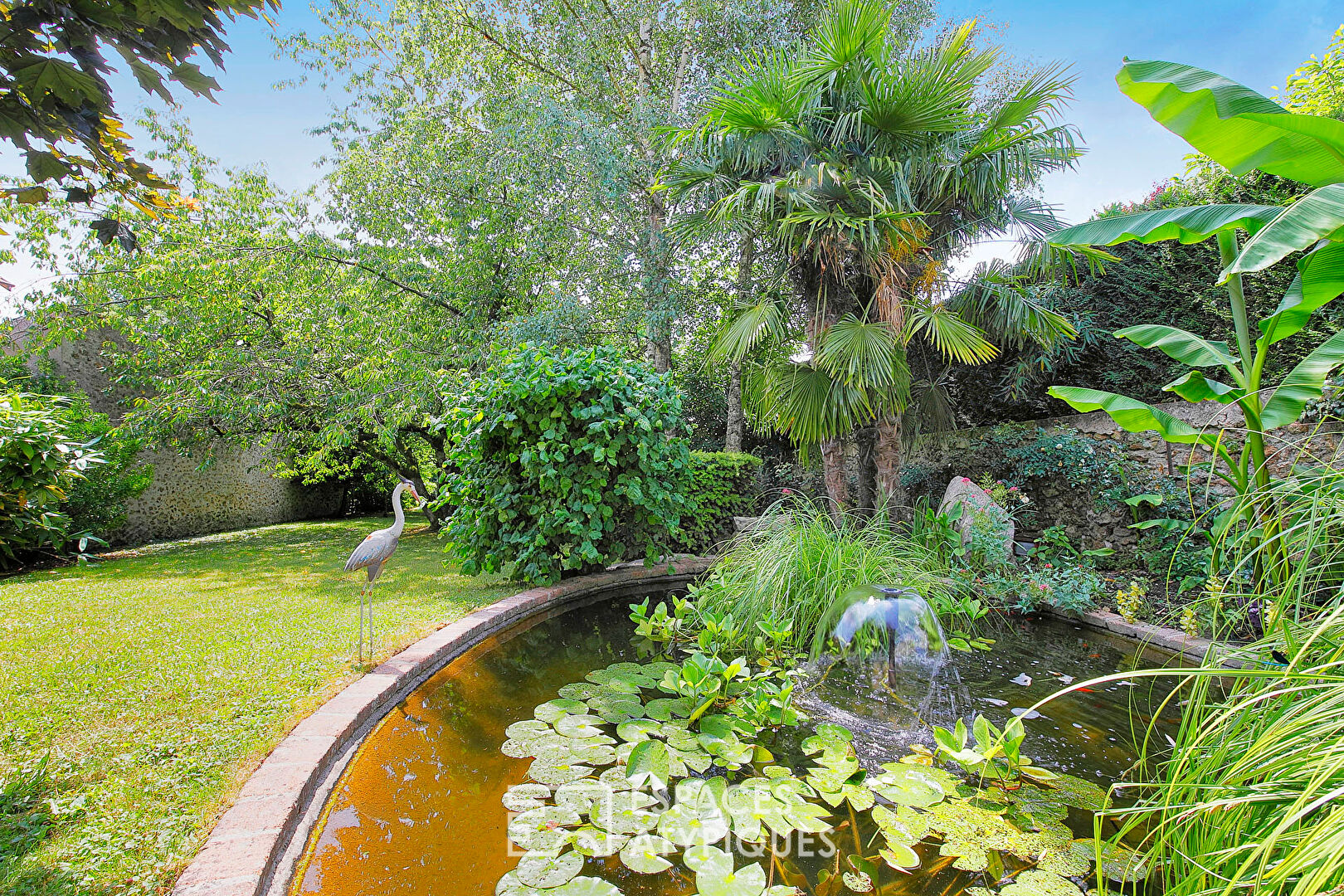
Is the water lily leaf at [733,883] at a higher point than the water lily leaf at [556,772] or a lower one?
higher

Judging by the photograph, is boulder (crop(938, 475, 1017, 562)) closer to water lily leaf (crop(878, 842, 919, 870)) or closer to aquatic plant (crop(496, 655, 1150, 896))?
aquatic plant (crop(496, 655, 1150, 896))

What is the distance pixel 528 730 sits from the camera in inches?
103

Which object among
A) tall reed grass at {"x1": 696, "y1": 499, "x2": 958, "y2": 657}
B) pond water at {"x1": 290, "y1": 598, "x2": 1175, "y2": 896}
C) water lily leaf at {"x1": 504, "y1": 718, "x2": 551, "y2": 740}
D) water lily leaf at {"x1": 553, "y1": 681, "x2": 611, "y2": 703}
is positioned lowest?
pond water at {"x1": 290, "y1": 598, "x2": 1175, "y2": 896}

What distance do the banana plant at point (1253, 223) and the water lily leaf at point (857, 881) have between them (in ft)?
5.32

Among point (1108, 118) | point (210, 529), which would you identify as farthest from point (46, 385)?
point (1108, 118)

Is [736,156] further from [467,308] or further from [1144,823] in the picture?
[1144,823]

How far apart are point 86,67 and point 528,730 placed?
2791 mm

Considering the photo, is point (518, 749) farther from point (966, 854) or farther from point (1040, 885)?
point (1040, 885)

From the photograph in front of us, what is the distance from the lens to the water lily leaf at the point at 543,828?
1831 mm

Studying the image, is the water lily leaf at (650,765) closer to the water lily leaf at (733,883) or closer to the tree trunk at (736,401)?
the water lily leaf at (733,883)

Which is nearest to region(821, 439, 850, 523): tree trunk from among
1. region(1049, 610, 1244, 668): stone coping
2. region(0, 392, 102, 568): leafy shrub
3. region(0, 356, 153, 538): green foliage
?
region(1049, 610, 1244, 668): stone coping

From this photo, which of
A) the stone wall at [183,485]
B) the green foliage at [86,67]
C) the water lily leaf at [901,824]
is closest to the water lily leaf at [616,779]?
the water lily leaf at [901,824]

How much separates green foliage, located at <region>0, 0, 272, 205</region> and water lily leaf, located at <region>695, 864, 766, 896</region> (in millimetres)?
2732

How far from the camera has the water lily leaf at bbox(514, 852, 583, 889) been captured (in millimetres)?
1658
